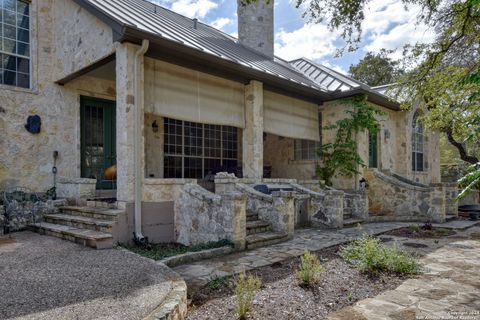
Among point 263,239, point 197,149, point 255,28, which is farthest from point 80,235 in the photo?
point 255,28

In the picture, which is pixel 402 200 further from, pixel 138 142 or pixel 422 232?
pixel 138 142

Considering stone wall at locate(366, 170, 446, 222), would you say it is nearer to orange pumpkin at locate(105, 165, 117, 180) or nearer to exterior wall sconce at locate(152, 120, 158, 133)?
exterior wall sconce at locate(152, 120, 158, 133)

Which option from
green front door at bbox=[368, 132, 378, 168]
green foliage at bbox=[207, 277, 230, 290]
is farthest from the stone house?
green foliage at bbox=[207, 277, 230, 290]

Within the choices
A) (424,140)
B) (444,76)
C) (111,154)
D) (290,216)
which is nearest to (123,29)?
(111,154)

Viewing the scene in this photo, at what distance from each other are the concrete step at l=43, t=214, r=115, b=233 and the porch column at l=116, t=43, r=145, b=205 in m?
0.53

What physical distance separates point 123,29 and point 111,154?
12.6ft

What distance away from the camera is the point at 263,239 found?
623 cm

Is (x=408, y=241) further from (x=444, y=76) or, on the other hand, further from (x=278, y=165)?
(x=278, y=165)

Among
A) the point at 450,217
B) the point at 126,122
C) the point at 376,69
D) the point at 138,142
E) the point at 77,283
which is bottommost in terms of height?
the point at 450,217

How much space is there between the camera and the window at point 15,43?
24.3 ft

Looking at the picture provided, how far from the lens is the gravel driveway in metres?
2.91

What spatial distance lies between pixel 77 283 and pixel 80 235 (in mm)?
2064

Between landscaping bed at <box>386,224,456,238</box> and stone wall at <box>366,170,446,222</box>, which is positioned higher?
stone wall at <box>366,170,446,222</box>

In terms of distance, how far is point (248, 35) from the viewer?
44.3ft
